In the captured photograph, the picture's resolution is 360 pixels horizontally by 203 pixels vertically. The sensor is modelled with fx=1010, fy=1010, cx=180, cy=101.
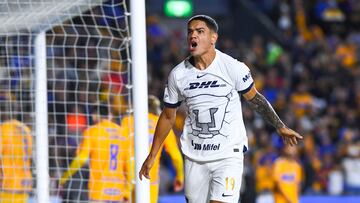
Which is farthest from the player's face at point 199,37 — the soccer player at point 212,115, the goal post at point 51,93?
the goal post at point 51,93

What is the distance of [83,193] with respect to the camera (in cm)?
1218

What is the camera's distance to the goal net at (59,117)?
36.7ft

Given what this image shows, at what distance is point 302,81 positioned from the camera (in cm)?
2231

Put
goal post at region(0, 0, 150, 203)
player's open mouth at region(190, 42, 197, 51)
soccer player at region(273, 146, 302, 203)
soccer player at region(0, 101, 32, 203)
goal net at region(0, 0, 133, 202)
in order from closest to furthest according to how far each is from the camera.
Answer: player's open mouth at region(190, 42, 197, 51) → goal post at region(0, 0, 150, 203) → goal net at region(0, 0, 133, 202) → soccer player at region(0, 101, 32, 203) → soccer player at region(273, 146, 302, 203)

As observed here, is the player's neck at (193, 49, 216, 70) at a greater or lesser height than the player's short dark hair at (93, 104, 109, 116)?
greater

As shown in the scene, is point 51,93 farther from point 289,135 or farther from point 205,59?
point 289,135

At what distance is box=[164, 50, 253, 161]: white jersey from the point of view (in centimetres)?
823

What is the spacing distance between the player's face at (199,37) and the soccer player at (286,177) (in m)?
7.01

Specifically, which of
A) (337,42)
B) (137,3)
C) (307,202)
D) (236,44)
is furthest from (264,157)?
(137,3)

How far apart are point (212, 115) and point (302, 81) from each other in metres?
14.3

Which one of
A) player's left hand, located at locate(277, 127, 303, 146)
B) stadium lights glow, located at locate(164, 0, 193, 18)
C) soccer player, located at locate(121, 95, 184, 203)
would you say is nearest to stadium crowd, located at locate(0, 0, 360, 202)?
stadium lights glow, located at locate(164, 0, 193, 18)

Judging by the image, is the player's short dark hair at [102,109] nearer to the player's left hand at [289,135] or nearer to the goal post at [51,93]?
the goal post at [51,93]

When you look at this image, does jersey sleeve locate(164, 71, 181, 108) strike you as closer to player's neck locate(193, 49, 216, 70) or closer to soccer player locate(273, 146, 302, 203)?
player's neck locate(193, 49, 216, 70)

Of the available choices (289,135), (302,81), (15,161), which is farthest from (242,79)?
(302,81)
